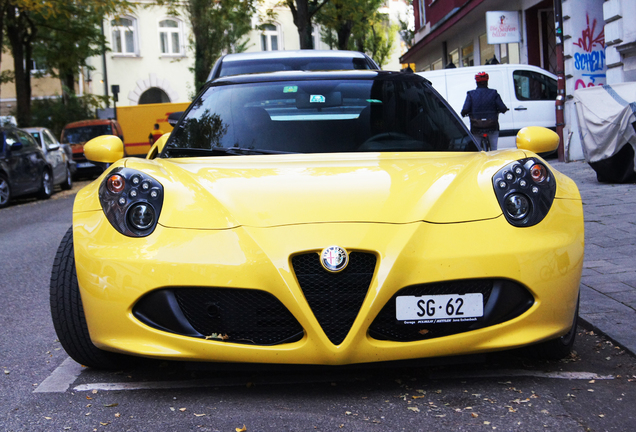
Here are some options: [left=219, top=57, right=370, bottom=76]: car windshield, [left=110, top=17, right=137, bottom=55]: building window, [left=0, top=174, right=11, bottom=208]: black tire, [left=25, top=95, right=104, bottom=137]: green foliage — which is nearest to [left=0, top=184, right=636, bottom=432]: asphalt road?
[left=219, top=57, right=370, bottom=76]: car windshield

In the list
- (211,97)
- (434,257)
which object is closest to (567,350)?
(434,257)

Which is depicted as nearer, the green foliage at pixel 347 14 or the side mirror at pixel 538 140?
the side mirror at pixel 538 140

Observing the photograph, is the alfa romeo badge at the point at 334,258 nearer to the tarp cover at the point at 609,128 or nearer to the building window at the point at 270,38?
the tarp cover at the point at 609,128

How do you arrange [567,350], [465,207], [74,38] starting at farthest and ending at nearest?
[74,38]
[567,350]
[465,207]

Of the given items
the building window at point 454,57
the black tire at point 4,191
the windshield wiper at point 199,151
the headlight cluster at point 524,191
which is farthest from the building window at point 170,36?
the headlight cluster at point 524,191

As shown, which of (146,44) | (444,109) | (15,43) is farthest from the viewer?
(146,44)

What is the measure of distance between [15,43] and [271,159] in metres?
24.4

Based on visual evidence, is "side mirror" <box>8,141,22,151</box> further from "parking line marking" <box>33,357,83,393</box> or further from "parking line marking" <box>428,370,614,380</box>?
"parking line marking" <box>428,370,614,380</box>

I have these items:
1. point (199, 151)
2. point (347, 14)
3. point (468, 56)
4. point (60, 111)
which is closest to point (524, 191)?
point (199, 151)

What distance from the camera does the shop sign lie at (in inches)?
772

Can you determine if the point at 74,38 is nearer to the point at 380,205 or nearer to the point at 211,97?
the point at 211,97

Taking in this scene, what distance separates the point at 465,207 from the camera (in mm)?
3000

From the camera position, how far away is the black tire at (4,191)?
47.8ft

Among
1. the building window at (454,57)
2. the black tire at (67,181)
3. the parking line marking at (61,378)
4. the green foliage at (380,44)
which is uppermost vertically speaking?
the green foliage at (380,44)
